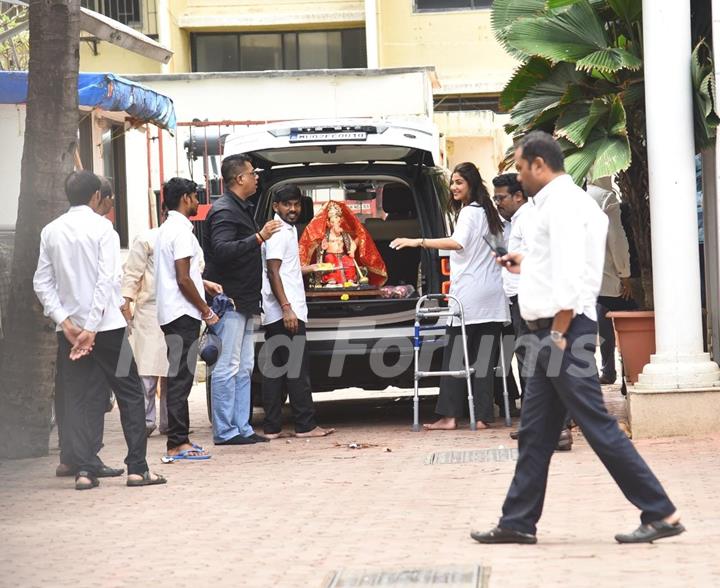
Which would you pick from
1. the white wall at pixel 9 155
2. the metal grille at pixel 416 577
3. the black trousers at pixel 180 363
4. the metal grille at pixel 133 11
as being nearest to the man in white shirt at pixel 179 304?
the black trousers at pixel 180 363

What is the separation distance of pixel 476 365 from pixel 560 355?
4965 millimetres

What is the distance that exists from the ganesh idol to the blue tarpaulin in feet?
8.96

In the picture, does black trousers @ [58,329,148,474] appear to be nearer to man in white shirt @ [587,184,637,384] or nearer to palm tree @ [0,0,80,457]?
palm tree @ [0,0,80,457]

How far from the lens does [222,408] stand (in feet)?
34.9

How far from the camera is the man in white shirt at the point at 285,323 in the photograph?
10.9 metres

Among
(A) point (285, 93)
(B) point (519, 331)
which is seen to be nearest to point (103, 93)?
(B) point (519, 331)

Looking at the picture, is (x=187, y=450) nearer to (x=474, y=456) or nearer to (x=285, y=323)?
(x=285, y=323)

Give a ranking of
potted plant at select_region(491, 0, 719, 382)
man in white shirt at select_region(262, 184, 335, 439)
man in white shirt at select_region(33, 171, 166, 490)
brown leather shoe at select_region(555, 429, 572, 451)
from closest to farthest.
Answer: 1. man in white shirt at select_region(33, 171, 166, 490)
2. brown leather shoe at select_region(555, 429, 572, 451)
3. potted plant at select_region(491, 0, 719, 382)
4. man in white shirt at select_region(262, 184, 335, 439)

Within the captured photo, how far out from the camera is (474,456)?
31.5ft

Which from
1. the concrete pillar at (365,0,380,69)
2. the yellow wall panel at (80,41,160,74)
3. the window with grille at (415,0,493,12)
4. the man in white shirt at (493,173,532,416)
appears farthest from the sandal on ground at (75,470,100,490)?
the window with grille at (415,0,493,12)

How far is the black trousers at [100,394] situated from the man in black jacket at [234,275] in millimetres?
1724

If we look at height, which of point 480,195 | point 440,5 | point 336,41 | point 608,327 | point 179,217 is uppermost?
point 440,5

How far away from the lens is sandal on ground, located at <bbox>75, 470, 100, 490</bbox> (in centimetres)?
866

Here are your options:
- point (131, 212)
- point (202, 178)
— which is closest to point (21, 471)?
point (131, 212)
